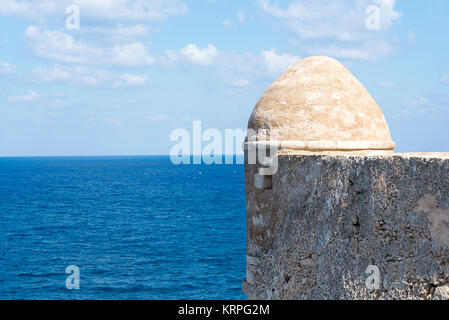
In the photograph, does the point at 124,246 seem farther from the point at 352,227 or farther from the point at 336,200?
the point at 352,227

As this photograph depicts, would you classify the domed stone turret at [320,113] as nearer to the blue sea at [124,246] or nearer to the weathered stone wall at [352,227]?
the weathered stone wall at [352,227]

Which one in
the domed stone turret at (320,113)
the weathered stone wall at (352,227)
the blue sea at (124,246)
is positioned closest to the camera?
the weathered stone wall at (352,227)

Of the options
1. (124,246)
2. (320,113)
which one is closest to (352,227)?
(320,113)

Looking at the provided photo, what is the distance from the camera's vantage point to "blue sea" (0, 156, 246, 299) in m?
29.8

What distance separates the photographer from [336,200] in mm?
5988

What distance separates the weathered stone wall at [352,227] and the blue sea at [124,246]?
2068 cm

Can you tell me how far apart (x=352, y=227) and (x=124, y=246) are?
36.8m

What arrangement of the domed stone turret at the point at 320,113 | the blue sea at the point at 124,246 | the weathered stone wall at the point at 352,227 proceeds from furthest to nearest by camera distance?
1. the blue sea at the point at 124,246
2. the domed stone turret at the point at 320,113
3. the weathered stone wall at the point at 352,227

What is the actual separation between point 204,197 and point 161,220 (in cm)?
1962

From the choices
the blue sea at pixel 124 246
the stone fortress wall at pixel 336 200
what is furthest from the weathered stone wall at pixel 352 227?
the blue sea at pixel 124 246

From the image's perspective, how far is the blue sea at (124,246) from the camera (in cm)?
2977

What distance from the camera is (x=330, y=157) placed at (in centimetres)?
611

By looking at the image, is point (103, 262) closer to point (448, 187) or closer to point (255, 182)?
point (255, 182)
